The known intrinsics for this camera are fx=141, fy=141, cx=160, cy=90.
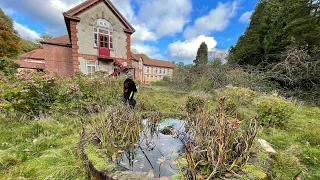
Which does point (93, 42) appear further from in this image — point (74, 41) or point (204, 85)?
point (204, 85)

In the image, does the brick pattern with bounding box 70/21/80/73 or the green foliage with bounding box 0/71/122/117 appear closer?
the green foliage with bounding box 0/71/122/117

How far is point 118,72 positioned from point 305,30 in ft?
43.8

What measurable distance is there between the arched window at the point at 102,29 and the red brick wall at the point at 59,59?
4.05 metres

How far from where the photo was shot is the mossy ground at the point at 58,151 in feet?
6.29

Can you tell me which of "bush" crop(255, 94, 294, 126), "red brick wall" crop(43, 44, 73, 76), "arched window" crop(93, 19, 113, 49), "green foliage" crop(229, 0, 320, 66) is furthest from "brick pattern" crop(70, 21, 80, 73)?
"green foliage" crop(229, 0, 320, 66)

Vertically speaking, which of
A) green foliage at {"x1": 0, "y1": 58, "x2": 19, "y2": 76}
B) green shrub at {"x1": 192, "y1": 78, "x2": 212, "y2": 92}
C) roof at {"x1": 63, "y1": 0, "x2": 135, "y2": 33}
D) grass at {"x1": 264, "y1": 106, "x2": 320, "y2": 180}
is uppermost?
roof at {"x1": 63, "y1": 0, "x2": 135, "y2": 33}

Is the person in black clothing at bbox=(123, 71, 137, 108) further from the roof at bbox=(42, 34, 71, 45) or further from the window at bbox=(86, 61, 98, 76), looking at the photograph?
the roof at bbox=(42, 34, 71, 45)

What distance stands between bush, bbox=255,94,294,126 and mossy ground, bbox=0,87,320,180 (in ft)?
0.93

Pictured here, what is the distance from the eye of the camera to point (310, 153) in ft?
8.30

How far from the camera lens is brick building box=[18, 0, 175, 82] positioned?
35.9 ft

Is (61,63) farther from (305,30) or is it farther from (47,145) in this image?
(305,30)

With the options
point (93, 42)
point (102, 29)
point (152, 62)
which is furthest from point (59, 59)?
point (152, 62)

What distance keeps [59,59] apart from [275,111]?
1623 centimetres

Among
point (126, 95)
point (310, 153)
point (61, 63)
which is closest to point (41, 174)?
point (126, 95)
